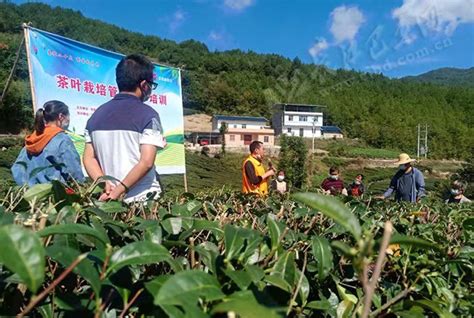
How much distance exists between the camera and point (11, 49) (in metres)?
40.3

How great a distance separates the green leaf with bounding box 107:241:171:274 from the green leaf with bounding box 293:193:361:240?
21 centimetres

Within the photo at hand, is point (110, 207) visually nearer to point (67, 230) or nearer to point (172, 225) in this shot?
point (172, 225)

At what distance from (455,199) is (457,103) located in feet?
281

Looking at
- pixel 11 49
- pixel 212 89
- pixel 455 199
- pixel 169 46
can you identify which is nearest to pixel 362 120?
pixel 212 89

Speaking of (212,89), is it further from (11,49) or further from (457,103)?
(457,103)

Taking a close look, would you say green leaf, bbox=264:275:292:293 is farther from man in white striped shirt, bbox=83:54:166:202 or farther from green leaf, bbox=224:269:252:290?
man in white striped shirt, bbox=83:54:166:202

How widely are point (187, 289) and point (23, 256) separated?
0.17 m

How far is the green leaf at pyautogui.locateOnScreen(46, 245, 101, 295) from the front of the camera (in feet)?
1.77

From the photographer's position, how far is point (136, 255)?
624 mm

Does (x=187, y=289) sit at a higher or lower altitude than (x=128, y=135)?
lower

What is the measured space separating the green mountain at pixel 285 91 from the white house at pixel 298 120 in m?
3.83

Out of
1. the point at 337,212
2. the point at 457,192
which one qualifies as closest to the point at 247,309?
the point at 337,212

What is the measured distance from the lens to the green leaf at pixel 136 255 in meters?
0.61

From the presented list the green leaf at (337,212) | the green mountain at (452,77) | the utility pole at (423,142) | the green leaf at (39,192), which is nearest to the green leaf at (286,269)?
the green leaf at (337,212)
